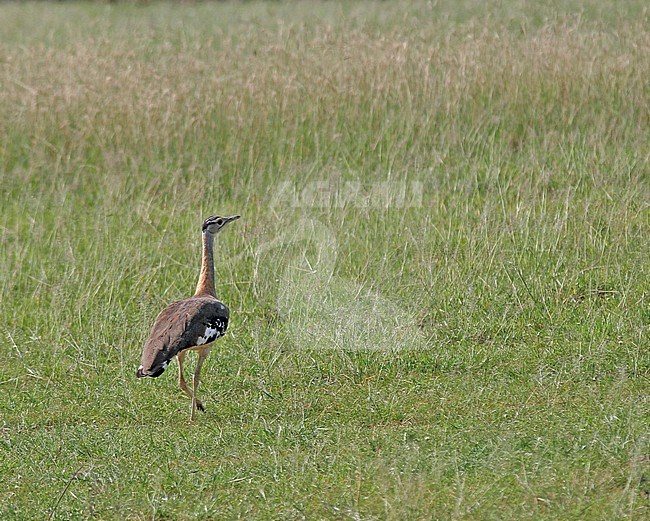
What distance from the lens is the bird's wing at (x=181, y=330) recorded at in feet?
19.3

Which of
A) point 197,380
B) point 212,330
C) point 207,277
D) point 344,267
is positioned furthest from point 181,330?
point 344,267

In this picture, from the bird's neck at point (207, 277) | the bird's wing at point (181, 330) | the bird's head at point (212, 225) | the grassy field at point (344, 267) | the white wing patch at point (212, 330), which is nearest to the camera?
the grassy field at point (344, 267)

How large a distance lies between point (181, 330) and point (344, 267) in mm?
2536

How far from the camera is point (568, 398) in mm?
6109

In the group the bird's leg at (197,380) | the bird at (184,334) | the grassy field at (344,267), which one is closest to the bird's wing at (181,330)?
the bird at (184,334)

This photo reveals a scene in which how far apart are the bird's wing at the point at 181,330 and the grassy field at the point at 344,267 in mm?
426

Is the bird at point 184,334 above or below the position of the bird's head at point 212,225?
below

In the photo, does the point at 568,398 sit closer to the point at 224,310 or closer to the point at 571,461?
the point at 571,461

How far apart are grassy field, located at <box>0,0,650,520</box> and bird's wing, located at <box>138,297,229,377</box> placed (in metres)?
0.43

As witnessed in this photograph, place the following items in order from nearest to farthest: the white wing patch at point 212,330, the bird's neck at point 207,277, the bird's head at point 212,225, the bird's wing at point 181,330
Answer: the bird's wing at point 181,330
the white wing patch at point 212,330
the bird's neck at point 207,277
the bird's head at point 212,225

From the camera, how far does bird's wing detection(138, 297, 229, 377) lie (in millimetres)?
5879

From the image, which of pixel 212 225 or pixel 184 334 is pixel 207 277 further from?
pixel 184 334

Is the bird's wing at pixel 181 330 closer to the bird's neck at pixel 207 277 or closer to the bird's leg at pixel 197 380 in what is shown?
the bird's leg at pixel 197 380

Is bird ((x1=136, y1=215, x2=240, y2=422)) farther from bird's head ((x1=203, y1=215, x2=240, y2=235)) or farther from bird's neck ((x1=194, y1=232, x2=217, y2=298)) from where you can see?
bird's head ((x1=203, y1=215, x2=240, y2=235))
